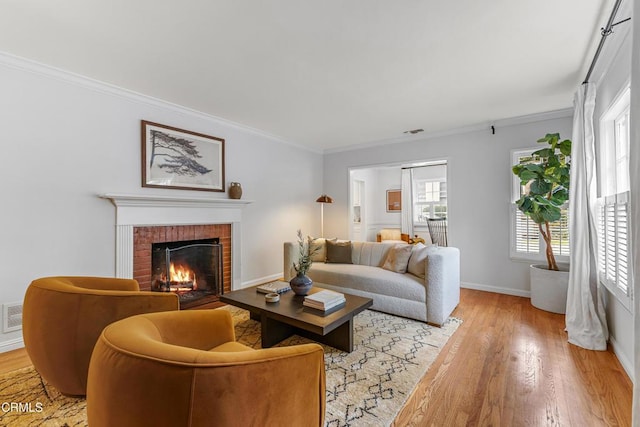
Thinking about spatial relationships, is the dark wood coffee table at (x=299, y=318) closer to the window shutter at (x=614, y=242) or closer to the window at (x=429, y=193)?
the window shutter at (x=614, y=242)

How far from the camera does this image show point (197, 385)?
0.77 meters

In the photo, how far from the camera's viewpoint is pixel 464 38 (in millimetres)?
2109

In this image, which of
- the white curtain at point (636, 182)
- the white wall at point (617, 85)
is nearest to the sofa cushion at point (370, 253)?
the white wall at point (617, 85)

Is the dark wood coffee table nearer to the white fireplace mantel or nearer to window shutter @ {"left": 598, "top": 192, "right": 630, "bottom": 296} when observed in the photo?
the white fireplace mantel

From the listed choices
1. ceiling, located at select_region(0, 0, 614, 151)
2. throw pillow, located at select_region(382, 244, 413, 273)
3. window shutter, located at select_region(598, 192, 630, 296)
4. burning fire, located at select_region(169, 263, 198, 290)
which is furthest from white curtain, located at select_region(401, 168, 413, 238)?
burning fire, located at select_region(169, 263, 198, 290)

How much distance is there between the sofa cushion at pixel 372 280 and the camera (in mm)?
2971

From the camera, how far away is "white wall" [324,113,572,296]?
152 inches

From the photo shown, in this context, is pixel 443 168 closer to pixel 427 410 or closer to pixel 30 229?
pixel 427 410

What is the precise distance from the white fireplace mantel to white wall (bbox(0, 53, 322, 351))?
9 cm

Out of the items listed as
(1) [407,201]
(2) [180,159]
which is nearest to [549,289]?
(1) [407,201]

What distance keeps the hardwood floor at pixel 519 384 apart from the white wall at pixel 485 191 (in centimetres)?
128

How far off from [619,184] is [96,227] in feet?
15.6

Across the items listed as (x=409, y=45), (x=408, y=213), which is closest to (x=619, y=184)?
(x=409, y=45)

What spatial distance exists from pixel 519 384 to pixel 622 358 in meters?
0.96
